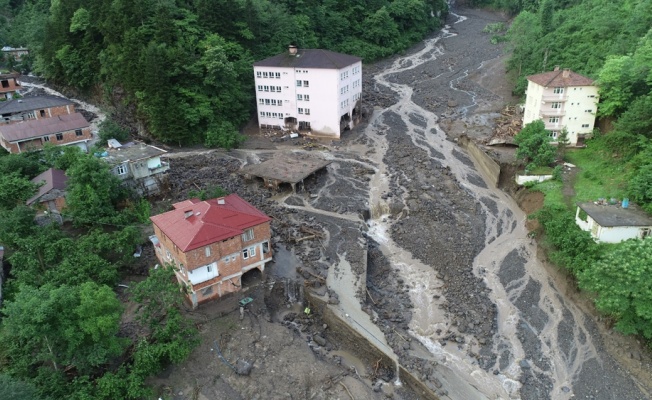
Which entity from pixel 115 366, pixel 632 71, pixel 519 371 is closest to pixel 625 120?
pixel 632 71

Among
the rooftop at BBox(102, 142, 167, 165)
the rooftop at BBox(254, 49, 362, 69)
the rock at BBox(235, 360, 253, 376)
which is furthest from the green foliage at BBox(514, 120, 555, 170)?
the rooftop at BBox(102, 142, 167, 165)

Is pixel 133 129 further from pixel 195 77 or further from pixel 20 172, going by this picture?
pixel 20 172

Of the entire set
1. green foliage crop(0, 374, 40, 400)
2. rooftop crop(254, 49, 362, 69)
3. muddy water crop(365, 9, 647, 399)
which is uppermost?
rooftop crop(254, 49, 362, 69)

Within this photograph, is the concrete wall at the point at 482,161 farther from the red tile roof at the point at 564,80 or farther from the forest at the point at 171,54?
the forest at the point at 171,54

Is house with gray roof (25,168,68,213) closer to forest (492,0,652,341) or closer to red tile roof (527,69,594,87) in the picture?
forest (492,0,652,341)

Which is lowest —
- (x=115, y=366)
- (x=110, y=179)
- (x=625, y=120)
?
Answer: (x=115, y=366)

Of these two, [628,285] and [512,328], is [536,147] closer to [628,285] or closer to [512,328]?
[512,328]
